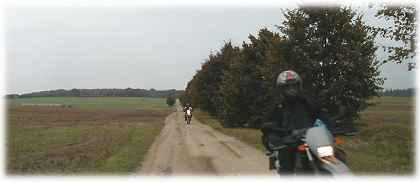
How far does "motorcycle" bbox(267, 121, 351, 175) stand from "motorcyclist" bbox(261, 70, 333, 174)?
0.07 metres

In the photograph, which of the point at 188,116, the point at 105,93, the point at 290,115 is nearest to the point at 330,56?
the point at 290,115

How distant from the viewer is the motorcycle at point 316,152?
5384 millimetres

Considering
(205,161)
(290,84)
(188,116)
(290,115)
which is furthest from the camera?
(188,116)

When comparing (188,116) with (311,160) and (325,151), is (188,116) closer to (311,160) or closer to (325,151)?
(311,160)

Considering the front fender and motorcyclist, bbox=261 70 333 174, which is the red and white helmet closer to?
motorcyclist, bbox=261 70 333 174

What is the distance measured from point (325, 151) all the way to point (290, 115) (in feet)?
3.20

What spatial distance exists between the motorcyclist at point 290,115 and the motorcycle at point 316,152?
7cm

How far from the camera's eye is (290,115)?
21.0 ft

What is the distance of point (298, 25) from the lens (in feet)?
74.2

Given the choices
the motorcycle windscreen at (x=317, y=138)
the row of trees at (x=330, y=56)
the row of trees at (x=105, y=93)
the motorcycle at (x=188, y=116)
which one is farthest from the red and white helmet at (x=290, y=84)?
the row of trees at (x=105, y=93)

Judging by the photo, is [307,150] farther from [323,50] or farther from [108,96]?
[108,96]

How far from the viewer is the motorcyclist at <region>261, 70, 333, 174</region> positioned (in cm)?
624

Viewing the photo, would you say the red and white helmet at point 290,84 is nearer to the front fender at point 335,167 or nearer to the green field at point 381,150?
the front fender at point 335,167

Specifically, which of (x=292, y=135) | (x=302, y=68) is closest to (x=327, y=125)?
(x=292, y=135)
